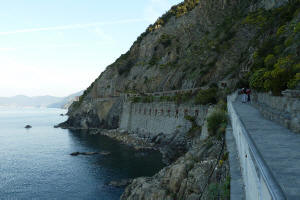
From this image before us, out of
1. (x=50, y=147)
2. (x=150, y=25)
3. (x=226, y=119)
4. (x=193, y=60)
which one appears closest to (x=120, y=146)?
(x=50, y=147)

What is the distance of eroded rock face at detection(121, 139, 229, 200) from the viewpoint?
14.5m

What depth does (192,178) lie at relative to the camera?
1678cm

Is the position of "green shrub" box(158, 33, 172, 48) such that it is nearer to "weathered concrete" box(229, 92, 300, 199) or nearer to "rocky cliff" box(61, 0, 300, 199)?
"rocky cliff" box(61, 0, 300, 199)

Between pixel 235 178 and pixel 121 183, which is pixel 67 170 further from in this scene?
pixel 235 178

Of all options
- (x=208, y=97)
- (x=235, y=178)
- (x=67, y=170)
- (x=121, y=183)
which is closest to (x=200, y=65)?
(x=208, y=97)

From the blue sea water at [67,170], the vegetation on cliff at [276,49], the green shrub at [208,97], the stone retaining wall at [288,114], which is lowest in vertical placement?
the blue sea water at [67,170]

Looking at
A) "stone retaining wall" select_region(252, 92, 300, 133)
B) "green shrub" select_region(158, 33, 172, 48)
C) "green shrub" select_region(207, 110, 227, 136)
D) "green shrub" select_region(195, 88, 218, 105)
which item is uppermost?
"green shrub" select_region(158, 33, 172, 48)

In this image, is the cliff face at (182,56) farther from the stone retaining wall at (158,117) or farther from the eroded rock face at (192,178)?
the eroded rock face at (192,178)

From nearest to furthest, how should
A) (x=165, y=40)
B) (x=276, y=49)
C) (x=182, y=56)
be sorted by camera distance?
(x=276, y=49), (x=182, y=56), (x=165, y=40)

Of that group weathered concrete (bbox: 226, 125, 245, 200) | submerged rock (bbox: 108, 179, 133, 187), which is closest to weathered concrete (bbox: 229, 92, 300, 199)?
weathered concrete (bbox: 226, 125, 245, 200)

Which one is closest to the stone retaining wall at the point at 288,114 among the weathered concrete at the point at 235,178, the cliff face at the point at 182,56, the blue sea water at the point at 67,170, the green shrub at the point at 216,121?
the weathered concrete at the point at 235,178

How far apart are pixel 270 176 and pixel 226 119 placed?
65.4ft

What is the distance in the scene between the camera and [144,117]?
67.1 m

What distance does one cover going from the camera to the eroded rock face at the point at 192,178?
1448 cm
